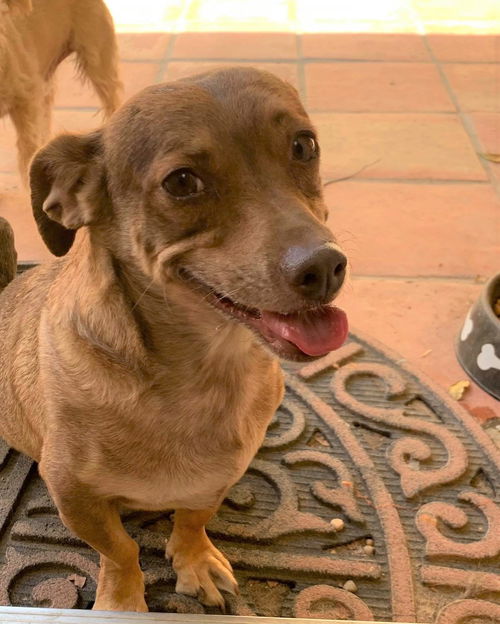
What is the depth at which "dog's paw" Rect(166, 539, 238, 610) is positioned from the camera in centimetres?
159

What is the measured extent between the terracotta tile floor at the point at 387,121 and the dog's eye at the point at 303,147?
2.34 feet

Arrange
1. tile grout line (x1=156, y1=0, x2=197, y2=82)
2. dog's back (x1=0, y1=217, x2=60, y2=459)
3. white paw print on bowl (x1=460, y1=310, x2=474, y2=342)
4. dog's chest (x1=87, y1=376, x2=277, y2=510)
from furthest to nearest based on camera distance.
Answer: tile grout line (x1=156, y1=0, x2=197, y2=82) → white paw print on bowl (x1=460, y1=310, x2=474, y2=342) → dog's back (x1=0, y1=217, x2=60, y2=459) → dog's chest (x1=87, y1=376, x2=277, y2=510)

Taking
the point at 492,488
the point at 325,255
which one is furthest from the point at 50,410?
the point at 492,488

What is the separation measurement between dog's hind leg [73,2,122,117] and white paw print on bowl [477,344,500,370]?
2.01 m

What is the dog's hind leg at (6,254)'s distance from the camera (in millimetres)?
1911

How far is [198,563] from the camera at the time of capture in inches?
63.1

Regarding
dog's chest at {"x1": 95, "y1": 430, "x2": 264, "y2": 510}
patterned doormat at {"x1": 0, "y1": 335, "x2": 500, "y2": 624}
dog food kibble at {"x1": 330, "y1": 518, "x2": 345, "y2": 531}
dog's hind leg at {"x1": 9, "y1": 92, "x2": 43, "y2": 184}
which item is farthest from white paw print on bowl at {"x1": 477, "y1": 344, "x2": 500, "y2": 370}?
dog's hind leg at {"x1": 9, "y1": 92, "x2": 43, "y2": 184}

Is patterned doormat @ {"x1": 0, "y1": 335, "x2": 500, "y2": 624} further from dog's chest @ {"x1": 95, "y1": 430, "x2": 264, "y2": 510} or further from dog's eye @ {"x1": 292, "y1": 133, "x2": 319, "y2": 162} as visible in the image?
dog's eye @ {"x1": 292, "y1": 133, "x2": 319, "y2": 162}

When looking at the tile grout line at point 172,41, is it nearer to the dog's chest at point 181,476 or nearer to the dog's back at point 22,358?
the dog's back at point 22,358

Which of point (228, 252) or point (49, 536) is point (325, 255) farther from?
point (49, 536)

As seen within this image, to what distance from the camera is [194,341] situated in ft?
4.32

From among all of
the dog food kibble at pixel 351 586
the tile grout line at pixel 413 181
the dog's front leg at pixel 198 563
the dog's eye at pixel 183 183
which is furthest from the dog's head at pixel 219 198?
the tile grout line at pixel 413 181

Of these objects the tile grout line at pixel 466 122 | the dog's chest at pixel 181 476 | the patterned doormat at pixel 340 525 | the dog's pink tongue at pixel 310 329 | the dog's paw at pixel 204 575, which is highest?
the dog's pink tongue at pixel 310 329

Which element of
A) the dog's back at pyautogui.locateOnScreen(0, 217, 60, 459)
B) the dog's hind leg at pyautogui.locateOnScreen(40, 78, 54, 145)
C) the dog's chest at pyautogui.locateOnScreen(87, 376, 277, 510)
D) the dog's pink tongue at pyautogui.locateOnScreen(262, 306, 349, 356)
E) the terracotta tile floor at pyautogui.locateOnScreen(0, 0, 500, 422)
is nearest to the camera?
the dog's pink tongue at pyautogui.locateOnScreen(262, 306, 349, 356)
